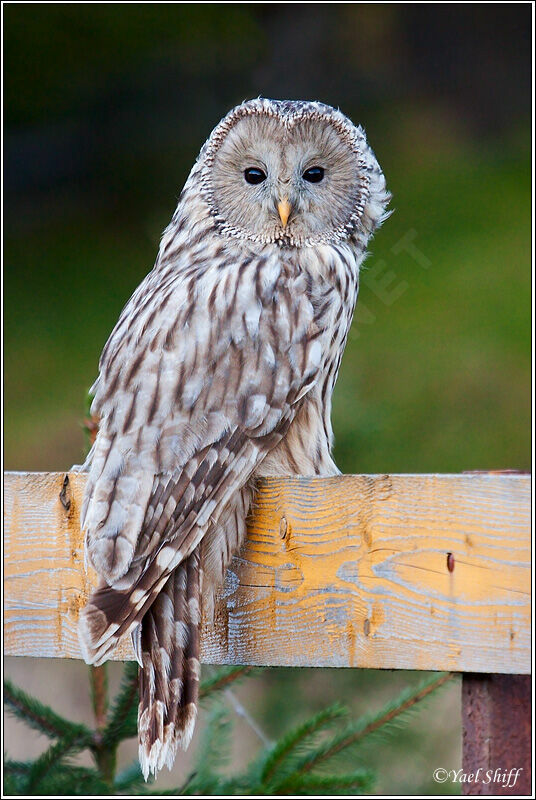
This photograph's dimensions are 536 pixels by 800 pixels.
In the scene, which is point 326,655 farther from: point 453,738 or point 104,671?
point 453,738

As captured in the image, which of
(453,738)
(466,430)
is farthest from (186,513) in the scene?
(466,430)

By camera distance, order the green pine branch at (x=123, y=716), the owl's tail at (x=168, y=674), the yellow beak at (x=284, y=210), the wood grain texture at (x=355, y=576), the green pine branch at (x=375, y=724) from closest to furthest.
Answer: the wood grain texture at (x=355, y=576) < the owl's tail at (x=168, y=674) < the green pine branch at (x=375, y=724) < the green pine branch at (x=123, y=716) < the yellow beak at (x=284, y=210)

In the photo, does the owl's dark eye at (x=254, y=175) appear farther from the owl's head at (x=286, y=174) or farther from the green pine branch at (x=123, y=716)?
the green pine branch at (x=123, y=716)

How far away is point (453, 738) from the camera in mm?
3281

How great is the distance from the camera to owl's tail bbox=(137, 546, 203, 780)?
5.47ft

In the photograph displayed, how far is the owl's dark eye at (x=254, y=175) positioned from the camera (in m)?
2.40

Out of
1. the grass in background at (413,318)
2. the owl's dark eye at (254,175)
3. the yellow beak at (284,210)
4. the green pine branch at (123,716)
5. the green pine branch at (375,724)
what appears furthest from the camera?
the grass in background at (413,318)

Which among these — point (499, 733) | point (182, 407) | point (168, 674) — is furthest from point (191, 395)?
point (499, 733)

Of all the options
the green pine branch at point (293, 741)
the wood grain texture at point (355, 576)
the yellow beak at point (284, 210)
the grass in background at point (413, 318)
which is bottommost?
the green pine branch at point (293, 741)

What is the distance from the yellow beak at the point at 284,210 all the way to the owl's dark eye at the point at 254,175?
0.10m

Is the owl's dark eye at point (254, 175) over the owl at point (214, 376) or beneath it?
over

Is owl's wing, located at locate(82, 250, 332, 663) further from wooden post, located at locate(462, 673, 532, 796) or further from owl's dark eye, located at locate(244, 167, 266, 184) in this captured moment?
wooden post, located at locate(462, 673, 532, 796)

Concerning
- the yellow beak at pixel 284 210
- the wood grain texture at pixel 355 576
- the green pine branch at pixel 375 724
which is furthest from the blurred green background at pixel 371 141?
the wood grain texture at pixel 355 576

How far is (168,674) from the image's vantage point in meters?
1.70
